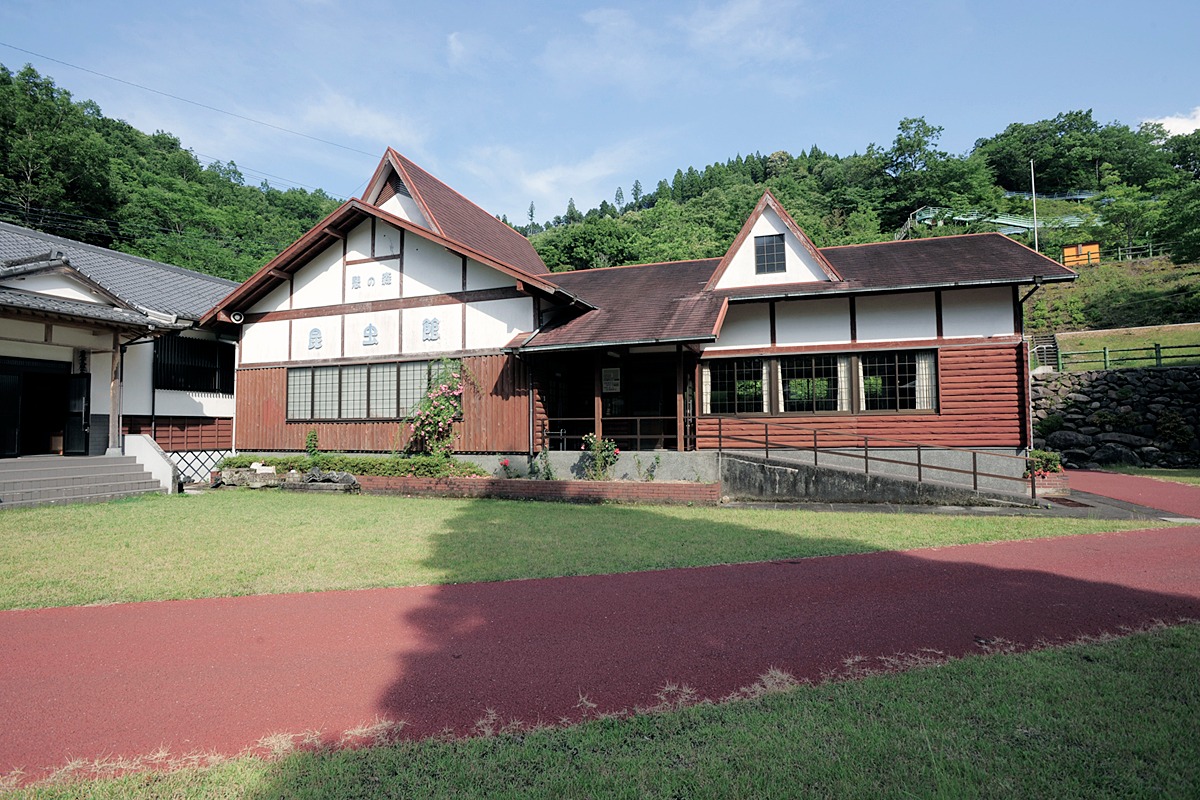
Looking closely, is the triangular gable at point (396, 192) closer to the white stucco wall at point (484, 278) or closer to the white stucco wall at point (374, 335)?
the white stucco wall at point (484, 278)

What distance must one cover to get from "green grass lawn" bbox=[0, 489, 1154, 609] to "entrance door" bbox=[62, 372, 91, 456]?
10.6ft

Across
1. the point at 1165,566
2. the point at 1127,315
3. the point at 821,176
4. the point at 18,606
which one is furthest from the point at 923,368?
the point at 821,176

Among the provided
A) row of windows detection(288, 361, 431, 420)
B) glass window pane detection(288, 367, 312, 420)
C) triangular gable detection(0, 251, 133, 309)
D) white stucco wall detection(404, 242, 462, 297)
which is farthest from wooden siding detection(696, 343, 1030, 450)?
triangular gable detection(0, 251, 133, 309)

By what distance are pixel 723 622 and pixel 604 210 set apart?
72.3m

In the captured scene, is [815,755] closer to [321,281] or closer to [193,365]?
[321,281]

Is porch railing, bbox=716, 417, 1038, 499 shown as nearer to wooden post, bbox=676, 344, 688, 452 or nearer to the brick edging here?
wooden post, bbox=676, 344, 688, 452

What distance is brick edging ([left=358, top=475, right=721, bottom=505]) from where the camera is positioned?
12.6 m

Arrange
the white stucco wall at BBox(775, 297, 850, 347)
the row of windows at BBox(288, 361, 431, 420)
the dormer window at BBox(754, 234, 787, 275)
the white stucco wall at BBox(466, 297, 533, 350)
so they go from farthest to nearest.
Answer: the row of windows at BBox(288, 361, 431, 420)
the dormer window at BBox(754, 234, 787, 275)
the white stucco wall at BBox(775, 297, 850, 347)
the white stucco wall at BBox(466, 297, 533, 350)

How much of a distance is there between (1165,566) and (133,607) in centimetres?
1126

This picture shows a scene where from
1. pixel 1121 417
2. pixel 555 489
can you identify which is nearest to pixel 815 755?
pixel 555 489

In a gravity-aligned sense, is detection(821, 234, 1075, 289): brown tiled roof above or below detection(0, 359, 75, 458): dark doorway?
above

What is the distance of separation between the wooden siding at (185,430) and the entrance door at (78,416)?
3.29ft

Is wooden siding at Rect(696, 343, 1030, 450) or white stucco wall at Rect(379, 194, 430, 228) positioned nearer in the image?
wooden siding at Rect(696, 343, 1030, 450)

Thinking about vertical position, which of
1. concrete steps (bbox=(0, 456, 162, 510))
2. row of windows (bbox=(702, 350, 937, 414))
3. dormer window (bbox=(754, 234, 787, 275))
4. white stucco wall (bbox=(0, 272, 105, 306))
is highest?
dormer window (bbox=(754, 234, 787, 275))
